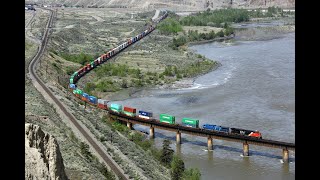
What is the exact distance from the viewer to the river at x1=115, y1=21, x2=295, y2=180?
28891 millimetres

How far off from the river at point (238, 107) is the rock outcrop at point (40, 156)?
15802mm

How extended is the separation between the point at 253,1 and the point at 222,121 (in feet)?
456

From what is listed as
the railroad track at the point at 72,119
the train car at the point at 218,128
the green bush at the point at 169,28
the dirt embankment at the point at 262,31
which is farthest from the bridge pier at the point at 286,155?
the green bush at the point at 169,28

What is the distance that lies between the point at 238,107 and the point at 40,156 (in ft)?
104

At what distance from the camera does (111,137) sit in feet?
93.5

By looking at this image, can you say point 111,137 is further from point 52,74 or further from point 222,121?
point 52,74

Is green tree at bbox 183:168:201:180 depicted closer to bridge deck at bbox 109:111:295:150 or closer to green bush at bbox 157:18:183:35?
bridge deck at bbox 109:111:295:150

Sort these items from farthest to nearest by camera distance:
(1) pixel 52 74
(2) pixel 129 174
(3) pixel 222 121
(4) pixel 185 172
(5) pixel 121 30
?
(5) pixel 121 30
(1) pixel 52 74
(3) pixel 222 121
(4) pixel 185 172
(2) pixel 129 174

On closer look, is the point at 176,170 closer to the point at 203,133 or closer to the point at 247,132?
the point at 203,133

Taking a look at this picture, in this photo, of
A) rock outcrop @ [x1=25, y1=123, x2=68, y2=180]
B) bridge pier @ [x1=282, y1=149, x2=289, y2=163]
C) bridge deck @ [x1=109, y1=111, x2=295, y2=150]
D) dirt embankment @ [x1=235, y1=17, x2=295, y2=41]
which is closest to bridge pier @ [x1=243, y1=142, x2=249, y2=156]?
bridge deck @ [x1=109, y1=111, x2=295, y2=150]

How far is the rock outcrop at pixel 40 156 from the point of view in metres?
11.6

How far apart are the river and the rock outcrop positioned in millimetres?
15802

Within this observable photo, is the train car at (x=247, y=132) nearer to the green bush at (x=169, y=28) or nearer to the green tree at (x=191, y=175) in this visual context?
the green tree at (x=191, y=175)
